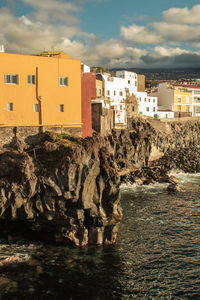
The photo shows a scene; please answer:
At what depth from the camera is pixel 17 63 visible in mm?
36219

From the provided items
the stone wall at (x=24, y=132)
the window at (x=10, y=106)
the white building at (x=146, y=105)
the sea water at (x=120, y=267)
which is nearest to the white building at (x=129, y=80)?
the white building at (x=146, y=105)

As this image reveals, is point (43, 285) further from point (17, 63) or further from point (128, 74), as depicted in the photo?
point (128, 74)

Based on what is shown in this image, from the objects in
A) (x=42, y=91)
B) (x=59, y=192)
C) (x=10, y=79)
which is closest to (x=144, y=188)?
(x=59, y=192)

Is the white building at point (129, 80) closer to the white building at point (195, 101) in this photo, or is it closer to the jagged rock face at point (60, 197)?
the white building at point (195, 101)

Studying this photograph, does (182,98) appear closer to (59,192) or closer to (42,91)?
(42,91)

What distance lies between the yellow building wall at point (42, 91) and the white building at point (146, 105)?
153 feet

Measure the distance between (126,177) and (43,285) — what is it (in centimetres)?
3733

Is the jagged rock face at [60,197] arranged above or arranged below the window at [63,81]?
below

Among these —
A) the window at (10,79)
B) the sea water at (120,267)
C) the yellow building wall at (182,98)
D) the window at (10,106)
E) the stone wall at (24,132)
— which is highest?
the yellow building wall at (182,98)

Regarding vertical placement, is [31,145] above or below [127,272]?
above

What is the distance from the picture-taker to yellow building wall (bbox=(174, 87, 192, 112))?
325 ft

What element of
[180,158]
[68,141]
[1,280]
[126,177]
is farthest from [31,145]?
[180,158]

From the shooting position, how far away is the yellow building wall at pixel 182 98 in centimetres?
9919

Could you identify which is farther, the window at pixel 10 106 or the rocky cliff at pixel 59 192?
the window at pixel 10 106
